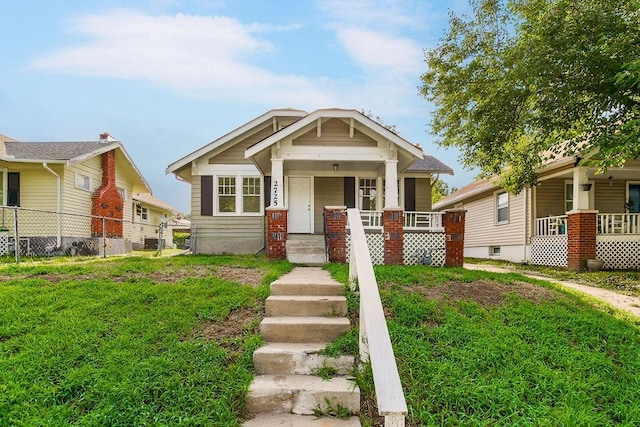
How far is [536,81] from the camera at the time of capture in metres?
8.41

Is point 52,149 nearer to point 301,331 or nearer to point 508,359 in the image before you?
point 301,331

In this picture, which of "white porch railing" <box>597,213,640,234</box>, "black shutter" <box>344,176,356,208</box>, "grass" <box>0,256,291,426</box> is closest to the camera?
"grass" <box>0,256,291,426</box>

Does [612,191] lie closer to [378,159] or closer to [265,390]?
[378,159]

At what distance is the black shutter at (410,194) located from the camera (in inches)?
523

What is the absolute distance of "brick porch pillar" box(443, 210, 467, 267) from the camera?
9.83m

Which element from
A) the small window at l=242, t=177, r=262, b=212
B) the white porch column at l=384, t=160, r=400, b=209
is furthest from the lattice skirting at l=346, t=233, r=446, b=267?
the small window at l=242, t=177, r=262, b=212

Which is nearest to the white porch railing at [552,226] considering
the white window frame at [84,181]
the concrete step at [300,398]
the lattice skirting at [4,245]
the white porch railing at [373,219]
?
the white porch railing at [373,219]

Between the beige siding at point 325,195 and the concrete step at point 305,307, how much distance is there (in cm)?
817

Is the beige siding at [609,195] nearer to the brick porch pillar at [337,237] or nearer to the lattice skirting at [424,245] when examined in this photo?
the lattice skirting at [424,245]

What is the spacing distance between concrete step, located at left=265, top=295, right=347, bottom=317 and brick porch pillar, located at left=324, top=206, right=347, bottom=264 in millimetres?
4472

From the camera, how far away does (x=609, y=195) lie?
14172mm

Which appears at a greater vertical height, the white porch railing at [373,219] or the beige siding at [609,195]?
the beige siding at [609,195]

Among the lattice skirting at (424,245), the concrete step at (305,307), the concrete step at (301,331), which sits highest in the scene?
the lattice skirting at (424,245)

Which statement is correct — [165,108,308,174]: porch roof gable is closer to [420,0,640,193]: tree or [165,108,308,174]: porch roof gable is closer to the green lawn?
[420,0,640,193]: tree
